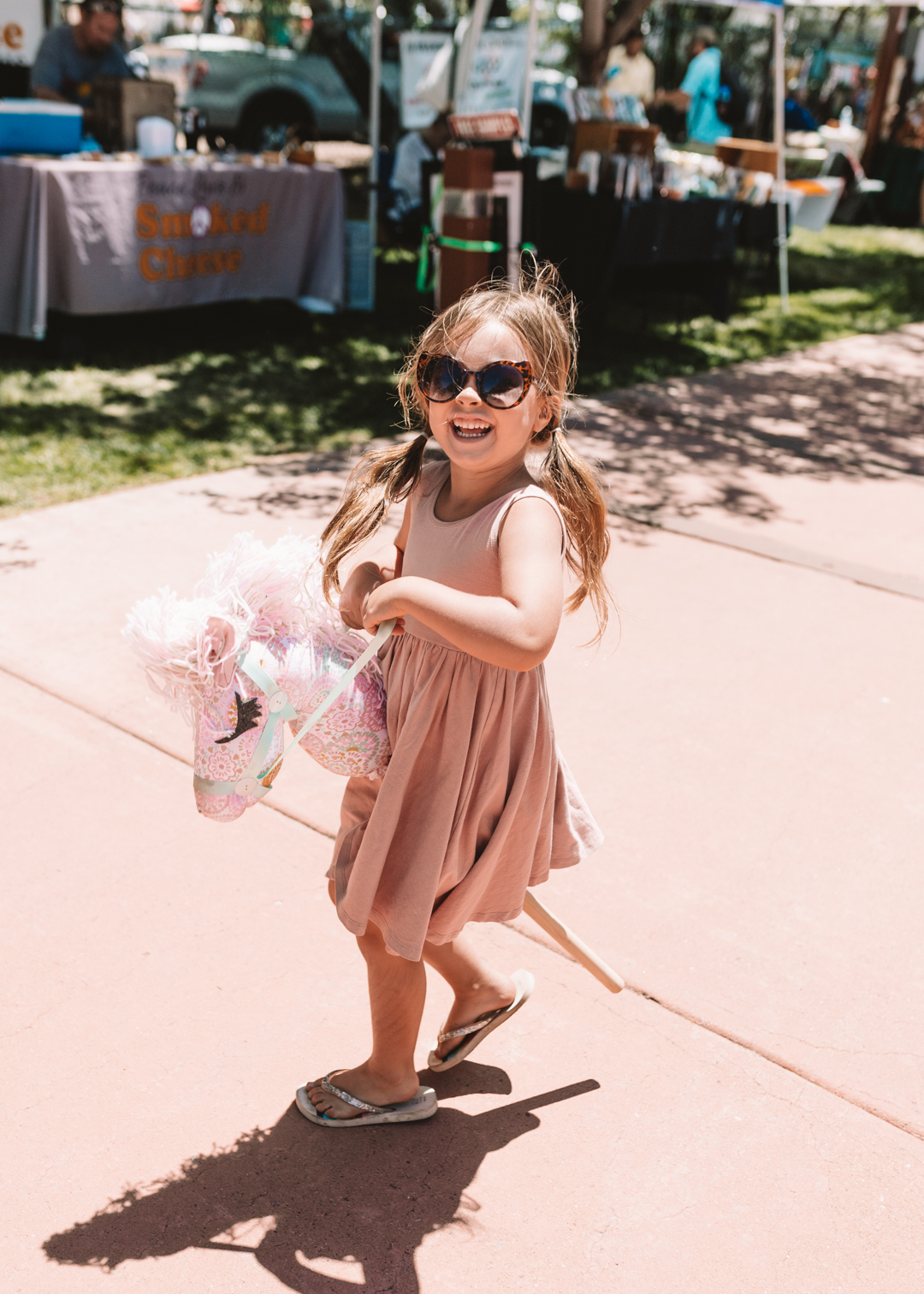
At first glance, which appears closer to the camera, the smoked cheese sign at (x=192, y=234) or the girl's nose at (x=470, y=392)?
the girl's nose at (x=470, y=392)

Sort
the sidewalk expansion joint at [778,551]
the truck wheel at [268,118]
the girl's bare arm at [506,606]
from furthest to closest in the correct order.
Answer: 1. the truck wheel at [268,118]
2. the sidewalk expansion joint at [778,551]
3. the girl's bare arm at [506,606]

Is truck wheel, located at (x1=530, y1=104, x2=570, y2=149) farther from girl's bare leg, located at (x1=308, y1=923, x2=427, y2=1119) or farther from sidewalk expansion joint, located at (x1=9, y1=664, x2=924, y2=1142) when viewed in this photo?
girl's bare leg, located at (x1=308, y1=923, x2=427, y2=1119)

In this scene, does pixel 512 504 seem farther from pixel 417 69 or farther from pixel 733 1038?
pixel 417 69

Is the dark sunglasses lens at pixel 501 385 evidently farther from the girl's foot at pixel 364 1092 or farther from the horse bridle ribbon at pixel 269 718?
the girl's foot at pixel 364 1092

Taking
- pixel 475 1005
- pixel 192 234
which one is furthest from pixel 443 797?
pixel 192 234

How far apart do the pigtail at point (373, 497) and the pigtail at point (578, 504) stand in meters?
0.25

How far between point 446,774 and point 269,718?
304mm

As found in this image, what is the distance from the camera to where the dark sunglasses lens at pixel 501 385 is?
6.24 ft

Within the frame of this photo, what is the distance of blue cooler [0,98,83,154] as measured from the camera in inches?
289

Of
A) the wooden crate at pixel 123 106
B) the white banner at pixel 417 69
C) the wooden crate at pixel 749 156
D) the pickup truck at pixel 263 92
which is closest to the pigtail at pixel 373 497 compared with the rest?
the wooden crate at pixel 123 106

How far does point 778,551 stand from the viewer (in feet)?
17.9

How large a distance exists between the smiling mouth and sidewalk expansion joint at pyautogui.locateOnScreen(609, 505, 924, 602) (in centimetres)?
358

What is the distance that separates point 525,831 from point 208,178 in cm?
707

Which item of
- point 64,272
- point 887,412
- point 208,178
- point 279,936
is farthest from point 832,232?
point 279,936
